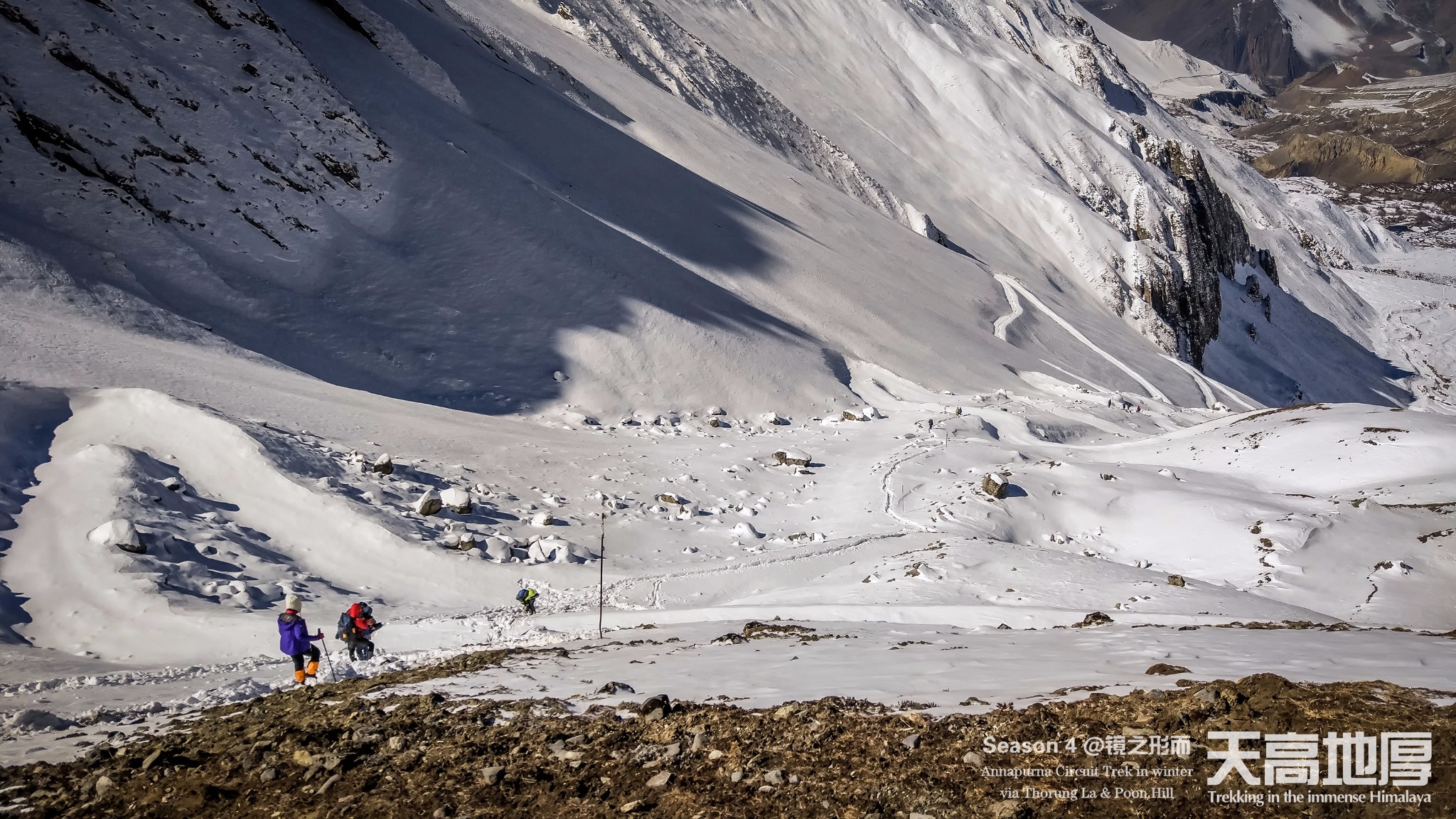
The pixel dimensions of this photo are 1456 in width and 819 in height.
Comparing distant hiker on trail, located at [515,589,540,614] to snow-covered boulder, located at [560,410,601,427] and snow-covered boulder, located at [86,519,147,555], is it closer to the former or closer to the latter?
snow-covered boulder, located at [86,519,147,555]

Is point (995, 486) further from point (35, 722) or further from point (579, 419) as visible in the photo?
point (35, 722)

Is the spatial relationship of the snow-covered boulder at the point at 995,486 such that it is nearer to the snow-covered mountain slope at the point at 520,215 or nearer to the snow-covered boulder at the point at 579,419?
the snow-covered mountain slope at the point at 520,215

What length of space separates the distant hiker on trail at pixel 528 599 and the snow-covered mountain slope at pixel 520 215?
9.55m

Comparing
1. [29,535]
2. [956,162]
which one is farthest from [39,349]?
[956,162]

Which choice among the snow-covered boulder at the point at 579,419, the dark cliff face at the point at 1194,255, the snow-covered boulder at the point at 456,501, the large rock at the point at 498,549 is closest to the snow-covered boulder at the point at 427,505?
the snow-covered boulder at the point at 456,501

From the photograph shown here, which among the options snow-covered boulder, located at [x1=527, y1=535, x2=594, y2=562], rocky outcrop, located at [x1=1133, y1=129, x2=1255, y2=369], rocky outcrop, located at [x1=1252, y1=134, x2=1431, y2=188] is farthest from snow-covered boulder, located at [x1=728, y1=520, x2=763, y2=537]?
rocky outcrop, located at [x1=1252, y1=134, x2=1431, y2=188]

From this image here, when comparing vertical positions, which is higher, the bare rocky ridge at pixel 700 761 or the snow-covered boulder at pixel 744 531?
the snow-covered boulder at pixel 744 531

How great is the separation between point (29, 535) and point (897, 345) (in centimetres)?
2430

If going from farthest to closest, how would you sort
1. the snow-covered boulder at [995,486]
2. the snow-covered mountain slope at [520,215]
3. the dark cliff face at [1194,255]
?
1. the dark cliff face at [1194,255]
2. the snow-covered mountain slope at [520,215]
3. the snow-covered boulder at [995,486]

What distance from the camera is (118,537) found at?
10859 mm

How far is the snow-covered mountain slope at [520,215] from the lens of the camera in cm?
1834

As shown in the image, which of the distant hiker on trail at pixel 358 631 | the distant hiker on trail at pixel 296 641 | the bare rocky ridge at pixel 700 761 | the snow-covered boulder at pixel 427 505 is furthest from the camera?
the snow-covered boulder at pixel 427 505

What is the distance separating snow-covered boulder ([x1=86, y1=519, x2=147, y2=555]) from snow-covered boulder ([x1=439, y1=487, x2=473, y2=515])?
4477mm

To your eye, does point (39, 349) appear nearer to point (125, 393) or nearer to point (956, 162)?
point (125, 393)
